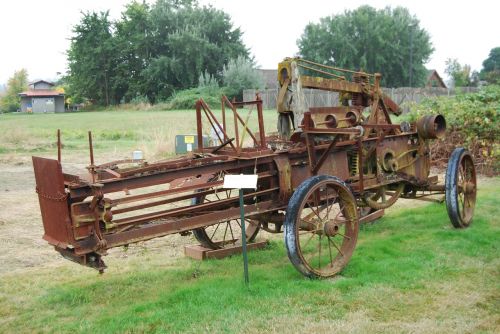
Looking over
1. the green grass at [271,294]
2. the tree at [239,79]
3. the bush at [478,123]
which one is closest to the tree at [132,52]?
the tree at [239,79]

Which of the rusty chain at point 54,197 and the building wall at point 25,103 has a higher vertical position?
the building wall at point 25,103

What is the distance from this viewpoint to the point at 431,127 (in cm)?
788

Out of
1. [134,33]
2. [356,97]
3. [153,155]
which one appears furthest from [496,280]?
[134,33]

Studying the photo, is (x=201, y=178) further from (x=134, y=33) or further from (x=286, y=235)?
(x=134, y=33)

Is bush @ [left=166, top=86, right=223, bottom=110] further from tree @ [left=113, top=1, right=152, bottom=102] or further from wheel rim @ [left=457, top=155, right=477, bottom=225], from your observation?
wheel rim @ [left=457, top=155, right=477, bottom=225]

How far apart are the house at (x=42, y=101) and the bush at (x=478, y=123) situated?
229 ft

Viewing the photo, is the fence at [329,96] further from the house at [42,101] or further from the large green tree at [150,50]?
the house at [42,101]

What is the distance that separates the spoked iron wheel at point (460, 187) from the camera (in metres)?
7.71

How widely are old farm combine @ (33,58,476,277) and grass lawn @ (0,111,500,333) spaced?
0.39 meters

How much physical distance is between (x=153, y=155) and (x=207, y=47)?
3877 centimetres

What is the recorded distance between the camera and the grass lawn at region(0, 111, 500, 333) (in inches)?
194

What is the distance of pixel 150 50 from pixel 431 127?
178 feet

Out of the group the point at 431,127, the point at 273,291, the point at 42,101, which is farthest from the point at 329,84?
the point at 42,101

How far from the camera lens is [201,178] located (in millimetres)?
6668
